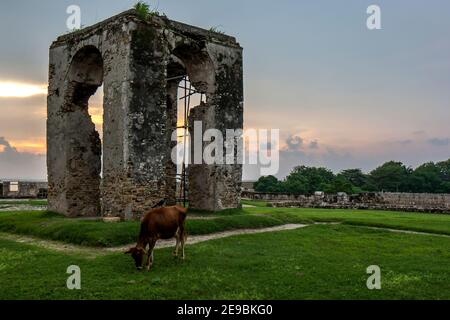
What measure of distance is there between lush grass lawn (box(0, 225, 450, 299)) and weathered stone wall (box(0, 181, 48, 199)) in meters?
24.3

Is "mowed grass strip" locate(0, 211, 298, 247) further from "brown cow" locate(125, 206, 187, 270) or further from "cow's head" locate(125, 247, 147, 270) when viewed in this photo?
"cow's head" locate(125, 247, 147, 270)

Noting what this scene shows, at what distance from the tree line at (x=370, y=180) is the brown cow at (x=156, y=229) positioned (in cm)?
3818

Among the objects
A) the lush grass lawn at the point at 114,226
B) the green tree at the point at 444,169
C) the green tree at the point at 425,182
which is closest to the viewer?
the lush grass lawn at the point at 114,226

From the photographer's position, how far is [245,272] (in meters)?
9.15

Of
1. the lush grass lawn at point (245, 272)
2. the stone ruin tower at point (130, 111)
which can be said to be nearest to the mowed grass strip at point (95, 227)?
the lush grass lawn at point (245, 272)

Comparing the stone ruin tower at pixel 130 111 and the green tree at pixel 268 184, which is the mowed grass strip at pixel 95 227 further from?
the green tree at pixel 268 184

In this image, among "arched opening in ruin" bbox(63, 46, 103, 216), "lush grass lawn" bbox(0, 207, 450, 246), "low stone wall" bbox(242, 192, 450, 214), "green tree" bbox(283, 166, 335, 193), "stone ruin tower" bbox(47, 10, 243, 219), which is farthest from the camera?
"green tree" bbox(283, 166, 335, 193)

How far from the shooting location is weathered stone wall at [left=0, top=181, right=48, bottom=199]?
35344 mm

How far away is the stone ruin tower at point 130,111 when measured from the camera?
1606cm

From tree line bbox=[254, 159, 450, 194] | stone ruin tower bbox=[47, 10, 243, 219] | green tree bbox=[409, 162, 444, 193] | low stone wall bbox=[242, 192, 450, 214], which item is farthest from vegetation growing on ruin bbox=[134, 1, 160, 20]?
green tree bbox=[409, 162, 444, 193]

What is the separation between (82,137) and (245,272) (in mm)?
12318

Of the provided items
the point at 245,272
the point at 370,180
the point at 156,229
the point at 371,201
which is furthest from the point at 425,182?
the point at 156,229

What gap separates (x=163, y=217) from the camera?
9953 mm
